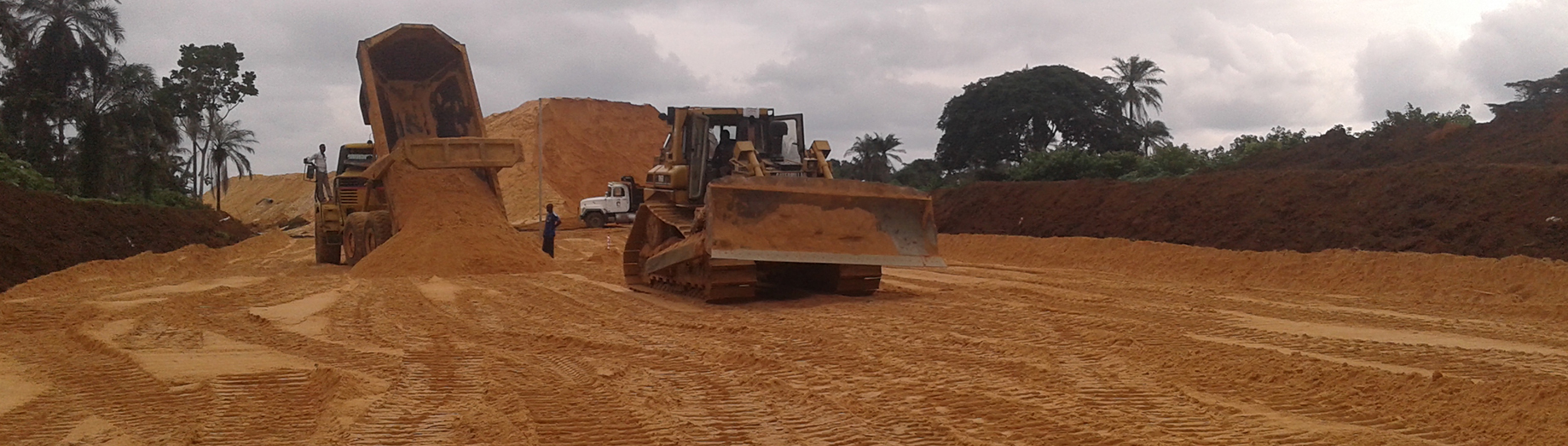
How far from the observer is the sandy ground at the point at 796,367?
5.22m

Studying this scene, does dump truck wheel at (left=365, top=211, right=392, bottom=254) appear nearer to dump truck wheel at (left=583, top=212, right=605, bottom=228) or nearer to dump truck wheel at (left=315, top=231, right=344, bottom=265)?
dump truck wheel at (left=315, top=231, right=344, bottom=265)

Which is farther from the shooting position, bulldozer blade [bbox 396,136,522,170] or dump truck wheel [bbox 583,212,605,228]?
dump truck wheel [bbox 583,212,605,228]

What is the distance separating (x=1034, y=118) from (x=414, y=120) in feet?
118

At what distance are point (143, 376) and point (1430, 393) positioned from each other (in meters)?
7.19

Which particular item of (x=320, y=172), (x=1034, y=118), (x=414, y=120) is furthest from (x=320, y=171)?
(x=1034, y=118)

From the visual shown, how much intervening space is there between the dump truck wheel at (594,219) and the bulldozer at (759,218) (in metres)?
25.9

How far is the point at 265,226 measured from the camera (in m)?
54.4

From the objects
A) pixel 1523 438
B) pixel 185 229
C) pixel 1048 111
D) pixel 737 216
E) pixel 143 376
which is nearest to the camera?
pixel 1523 438

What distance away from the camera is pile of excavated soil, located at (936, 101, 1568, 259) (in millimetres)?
15367

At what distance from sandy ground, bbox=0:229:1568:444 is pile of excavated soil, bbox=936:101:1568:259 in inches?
77.8

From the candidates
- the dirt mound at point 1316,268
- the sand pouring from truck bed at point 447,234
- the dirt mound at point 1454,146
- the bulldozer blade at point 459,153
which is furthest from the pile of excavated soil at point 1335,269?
the bulldozer blade at point 459,153

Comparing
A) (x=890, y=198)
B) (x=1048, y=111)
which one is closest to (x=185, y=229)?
(x=890, y=198)

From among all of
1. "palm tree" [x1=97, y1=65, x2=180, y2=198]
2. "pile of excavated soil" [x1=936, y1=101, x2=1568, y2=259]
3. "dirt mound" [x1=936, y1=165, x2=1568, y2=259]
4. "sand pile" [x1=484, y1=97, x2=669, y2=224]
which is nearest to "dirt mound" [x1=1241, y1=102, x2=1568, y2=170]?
"pile of excavated soil" [x1=936, y1=101, x2=1568, y2=259]

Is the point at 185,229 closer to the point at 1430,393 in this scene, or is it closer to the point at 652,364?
the point at 652,364
